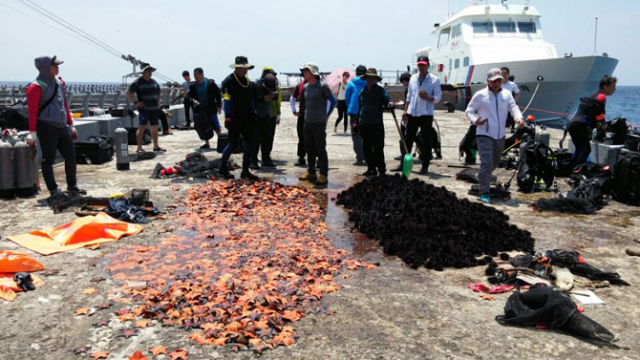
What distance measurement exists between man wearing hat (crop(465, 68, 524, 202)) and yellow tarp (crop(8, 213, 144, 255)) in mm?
5154

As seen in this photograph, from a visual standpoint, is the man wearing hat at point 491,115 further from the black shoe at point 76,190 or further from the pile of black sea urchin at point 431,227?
the black shoe at point 76,190

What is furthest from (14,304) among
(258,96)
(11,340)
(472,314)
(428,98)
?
(428,98)

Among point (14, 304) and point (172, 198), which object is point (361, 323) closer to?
point (14, 304)

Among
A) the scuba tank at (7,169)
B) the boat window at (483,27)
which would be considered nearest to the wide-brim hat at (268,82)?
the scuba tank at (7,169)

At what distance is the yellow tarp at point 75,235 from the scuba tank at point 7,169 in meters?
2.08

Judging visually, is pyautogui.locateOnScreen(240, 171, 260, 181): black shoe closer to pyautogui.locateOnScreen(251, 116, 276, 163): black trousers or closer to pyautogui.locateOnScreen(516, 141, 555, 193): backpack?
pyautogui.locateOnScreen(251, 116, 276, 163): black trousers

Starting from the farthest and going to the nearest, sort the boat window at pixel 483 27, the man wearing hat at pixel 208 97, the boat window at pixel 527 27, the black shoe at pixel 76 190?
the boat window at pixel 483 27, the boat window at pixel 527 27, the man wearing hat at pixel 208 97, the black shoe at pixel 76 190

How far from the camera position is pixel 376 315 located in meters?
4.10

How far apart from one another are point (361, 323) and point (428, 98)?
6.73m

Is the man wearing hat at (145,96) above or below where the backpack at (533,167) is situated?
above

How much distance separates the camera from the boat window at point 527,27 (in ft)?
98.9

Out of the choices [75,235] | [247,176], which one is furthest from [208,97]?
[75,235]

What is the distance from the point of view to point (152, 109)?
12172 mm

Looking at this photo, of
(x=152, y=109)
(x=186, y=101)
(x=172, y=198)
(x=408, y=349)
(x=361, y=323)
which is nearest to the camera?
(x=408, y=349)
